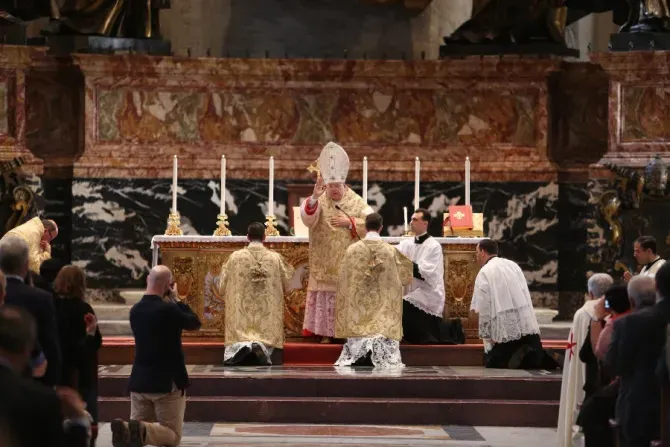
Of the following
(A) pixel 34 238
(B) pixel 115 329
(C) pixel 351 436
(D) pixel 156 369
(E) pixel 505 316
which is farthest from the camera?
Result: (B) pixel 115 329

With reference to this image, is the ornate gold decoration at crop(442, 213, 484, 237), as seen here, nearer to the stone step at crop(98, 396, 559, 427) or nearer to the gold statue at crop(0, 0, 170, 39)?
the stone step at crop(98, 396, 559, 427)

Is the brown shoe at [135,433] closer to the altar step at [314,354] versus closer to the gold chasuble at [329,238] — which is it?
the altar step at [314,354]

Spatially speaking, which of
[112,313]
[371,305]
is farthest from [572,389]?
[112,313]

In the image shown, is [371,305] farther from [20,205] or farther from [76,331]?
[76,331]

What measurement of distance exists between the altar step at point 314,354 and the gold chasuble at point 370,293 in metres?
0.35

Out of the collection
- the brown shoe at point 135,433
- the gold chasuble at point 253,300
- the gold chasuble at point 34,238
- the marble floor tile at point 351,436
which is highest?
the gold chasuble at point 34,238

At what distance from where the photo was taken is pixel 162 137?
678 inches

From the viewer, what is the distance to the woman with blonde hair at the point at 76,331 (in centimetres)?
970

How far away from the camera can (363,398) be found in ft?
42.3

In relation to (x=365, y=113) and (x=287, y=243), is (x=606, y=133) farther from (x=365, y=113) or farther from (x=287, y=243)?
(x=287, y=243)

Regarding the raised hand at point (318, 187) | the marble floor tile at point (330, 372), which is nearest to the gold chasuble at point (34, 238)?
the marble floor tile at point (330, 372)

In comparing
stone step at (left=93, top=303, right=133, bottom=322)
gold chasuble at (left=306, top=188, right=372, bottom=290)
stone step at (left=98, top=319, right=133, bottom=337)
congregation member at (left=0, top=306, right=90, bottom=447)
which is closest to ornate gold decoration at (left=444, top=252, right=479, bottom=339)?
gold chasuble at (left=306, top=188, right=372, bottom=290)

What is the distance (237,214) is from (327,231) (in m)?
2.78

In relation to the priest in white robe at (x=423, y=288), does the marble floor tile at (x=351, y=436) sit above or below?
below
